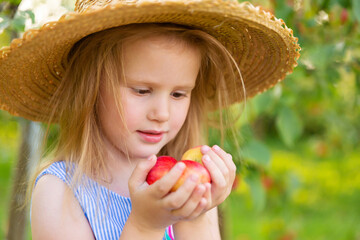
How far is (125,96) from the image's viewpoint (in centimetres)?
132

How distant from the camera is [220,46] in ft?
4.86

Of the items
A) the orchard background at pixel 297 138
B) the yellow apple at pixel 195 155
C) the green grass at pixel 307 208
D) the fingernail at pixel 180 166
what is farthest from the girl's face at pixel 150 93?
the green grass at pixel 307 208

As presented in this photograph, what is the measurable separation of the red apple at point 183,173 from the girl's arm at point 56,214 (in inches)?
9.6

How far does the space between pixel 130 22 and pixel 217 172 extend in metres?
0.41

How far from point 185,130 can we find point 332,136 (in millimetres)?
4224

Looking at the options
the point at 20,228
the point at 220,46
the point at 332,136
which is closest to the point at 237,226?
the point at 332,136

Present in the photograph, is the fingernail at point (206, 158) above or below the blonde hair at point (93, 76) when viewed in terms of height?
below

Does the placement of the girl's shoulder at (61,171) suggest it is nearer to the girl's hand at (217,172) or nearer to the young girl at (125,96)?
the young girl at (125,96)

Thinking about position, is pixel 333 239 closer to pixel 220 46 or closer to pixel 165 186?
pixel 220 46

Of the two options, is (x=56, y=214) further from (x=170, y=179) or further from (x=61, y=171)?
(x=170, y=179)

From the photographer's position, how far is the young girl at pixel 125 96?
118 centimetres

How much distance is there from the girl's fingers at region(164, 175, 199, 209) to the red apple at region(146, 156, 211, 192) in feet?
0.07

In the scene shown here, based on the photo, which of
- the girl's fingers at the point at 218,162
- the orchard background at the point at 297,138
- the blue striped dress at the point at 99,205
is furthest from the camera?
the orchard background at the point at 297,138

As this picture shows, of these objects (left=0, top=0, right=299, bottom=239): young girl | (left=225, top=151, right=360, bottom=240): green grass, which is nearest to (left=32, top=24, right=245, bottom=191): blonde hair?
(left=0, top=0, right=299, bottom=239): young girl
